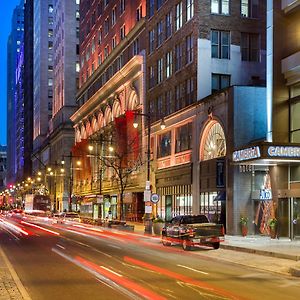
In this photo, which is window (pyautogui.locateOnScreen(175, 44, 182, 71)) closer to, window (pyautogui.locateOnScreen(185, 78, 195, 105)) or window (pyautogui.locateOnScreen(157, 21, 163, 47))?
window (pyautogui.locateOnScreen(185, 78, 195, 105))

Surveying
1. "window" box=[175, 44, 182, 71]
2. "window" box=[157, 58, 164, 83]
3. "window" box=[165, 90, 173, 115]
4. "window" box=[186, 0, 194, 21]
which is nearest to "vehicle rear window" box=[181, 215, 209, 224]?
"window" box=[186, 0, 194, 21]

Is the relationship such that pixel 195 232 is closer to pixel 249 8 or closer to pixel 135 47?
pixel 249 8

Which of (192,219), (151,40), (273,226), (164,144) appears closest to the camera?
(192,219)

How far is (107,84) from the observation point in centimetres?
7912

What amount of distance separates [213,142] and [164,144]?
42.2ft

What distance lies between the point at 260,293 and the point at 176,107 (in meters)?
40.0

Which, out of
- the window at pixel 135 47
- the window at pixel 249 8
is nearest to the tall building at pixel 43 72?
the window at pixel 135 47

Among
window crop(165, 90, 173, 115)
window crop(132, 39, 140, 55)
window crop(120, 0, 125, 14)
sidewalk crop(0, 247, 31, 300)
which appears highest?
window crop(120, 0, 125, 14)

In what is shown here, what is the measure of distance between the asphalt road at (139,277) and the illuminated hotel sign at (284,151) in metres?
8.87

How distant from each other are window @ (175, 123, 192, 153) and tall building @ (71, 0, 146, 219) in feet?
35.3

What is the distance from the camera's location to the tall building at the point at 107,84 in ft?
221

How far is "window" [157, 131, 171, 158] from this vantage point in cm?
5646

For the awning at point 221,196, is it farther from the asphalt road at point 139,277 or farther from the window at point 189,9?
the asphalt road at point 139,277

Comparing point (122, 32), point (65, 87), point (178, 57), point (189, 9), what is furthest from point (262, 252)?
point (65, 87)
